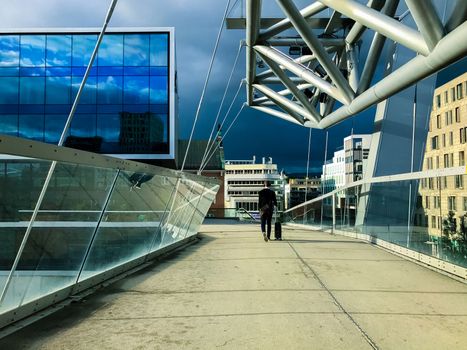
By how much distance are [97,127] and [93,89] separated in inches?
106

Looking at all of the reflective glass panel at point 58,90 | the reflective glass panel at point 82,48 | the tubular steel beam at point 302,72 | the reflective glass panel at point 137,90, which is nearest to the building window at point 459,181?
the tubular steel beam at point 302,72

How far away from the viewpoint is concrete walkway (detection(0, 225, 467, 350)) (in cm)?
450

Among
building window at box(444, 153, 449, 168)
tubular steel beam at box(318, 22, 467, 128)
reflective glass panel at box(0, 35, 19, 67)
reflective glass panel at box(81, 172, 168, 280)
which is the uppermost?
reflective glass panel at box(0, 35, 19, 67)

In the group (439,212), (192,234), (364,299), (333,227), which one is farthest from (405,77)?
(333,227)

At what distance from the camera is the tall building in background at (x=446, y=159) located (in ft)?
24.1

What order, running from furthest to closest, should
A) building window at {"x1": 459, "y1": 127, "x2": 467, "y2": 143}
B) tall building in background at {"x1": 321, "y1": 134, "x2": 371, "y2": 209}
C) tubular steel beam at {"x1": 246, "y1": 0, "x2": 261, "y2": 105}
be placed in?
tall building in background at {"x1": 321, "y1": 134, "x2": 371, "y2": 209}
tubular steel beam at {"x1": 246, "y1": 0, "x2": 261, "y2": 105}
building window at {"x1": 459, "y1": 127, "x2": 467, "y2": 143}

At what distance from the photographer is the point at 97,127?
3622 cm

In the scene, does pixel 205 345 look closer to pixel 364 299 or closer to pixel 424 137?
pixel 364 299

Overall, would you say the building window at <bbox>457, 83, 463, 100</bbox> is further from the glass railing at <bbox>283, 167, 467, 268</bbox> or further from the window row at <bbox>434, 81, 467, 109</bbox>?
the glass railing at <bbox>283, 167, 467, 268</bbox>

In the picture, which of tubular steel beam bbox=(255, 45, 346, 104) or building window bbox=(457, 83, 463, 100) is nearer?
building window bbox=(457, 83, 463, 100)

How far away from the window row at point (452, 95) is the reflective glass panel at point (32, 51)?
29.4m

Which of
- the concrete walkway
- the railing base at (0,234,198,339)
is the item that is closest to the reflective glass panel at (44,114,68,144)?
the railing base at (0,234,198,339)

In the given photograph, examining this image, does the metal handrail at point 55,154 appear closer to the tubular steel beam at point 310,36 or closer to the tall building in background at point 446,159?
the tall building in background at point 446,159

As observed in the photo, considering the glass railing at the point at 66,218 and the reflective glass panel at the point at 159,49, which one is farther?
the reflective glass panel at the point at 159,49
